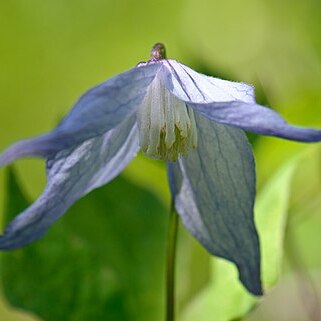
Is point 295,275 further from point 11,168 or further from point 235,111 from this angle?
point 235,111

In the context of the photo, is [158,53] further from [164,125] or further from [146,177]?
[146,177]

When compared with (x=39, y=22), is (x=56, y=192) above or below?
above

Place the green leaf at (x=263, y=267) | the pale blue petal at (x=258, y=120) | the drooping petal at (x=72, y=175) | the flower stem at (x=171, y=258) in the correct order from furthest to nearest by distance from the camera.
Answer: the green leaf at (x=263, y=267) < the flower stem at (x=171, y=258) < the drooping petal at (x=72, y=175) < the pale blue petal at (x=258, y=120)

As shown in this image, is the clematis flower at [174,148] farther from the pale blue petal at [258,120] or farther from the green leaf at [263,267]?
the green leaf at [263,267]

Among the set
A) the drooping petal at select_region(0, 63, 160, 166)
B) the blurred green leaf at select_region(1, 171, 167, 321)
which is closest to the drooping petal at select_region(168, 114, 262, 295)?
the drooping petal at select_region(0, 63, 160, 166)

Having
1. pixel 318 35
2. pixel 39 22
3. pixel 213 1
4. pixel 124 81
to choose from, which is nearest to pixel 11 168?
pixel 124 81

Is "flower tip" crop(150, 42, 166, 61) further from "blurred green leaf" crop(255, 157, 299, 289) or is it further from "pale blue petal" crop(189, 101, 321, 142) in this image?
"blurred green leaf" crop(255, 157, 299, 289)

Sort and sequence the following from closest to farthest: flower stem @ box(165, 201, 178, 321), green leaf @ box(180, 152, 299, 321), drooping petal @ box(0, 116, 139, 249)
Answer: drooping petal @ box(0, 116, 139, 249)
flower stem @ box(165, 201, 178, 321)
green leaf @ box(180, 152, 299, 321)

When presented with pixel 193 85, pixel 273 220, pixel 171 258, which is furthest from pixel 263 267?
pixel 193 85

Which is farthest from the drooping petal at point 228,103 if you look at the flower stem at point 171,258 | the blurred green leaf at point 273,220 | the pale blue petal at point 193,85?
the blurred green leaf at point 273,220
